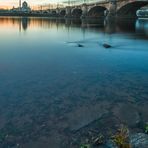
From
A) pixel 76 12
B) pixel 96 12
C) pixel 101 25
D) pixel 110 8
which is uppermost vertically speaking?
pixel 76 12

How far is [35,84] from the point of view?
10281mm

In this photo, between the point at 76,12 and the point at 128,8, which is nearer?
the point at 128,8

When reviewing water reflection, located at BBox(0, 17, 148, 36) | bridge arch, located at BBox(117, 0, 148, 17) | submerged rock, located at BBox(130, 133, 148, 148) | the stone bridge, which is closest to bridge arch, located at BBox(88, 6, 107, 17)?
the stone bridge

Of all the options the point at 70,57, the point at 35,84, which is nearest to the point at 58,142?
the point at 35,84

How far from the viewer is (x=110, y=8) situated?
77.8 metres

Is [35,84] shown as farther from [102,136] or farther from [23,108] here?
[102,136]

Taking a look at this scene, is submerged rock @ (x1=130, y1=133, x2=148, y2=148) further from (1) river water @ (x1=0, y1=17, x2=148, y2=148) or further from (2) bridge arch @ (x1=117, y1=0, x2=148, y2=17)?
(2) bridge arch @ (x1=117, y1=0, x2=148, y2=17)

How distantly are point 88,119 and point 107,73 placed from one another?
17.9 ft

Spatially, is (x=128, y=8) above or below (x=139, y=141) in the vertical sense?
above

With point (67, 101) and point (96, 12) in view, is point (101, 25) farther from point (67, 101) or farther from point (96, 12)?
point (96, 12)

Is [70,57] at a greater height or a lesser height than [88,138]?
greater

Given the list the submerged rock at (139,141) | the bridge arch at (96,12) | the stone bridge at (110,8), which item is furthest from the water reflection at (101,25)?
the bridge arch at (96,12)

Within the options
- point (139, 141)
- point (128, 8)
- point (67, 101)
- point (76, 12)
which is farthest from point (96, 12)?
point (139, 141)

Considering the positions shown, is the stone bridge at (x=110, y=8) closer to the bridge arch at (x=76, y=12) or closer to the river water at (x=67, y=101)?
the bridge arch at (x=76, y=12)
